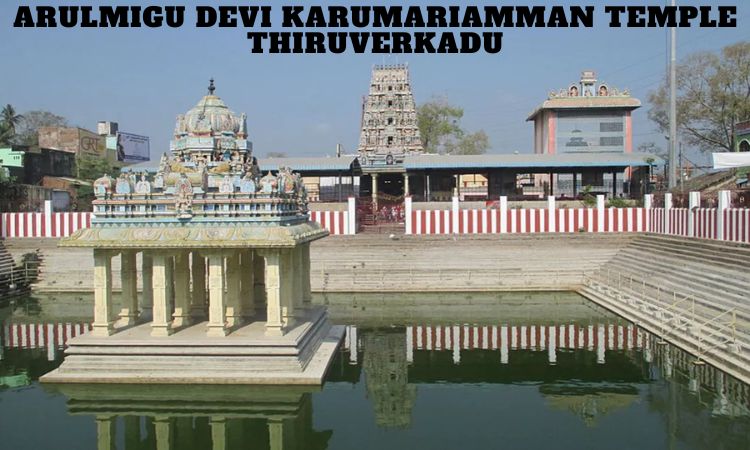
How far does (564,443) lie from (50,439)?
27.1ft

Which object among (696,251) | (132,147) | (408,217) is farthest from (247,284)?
(132,147)

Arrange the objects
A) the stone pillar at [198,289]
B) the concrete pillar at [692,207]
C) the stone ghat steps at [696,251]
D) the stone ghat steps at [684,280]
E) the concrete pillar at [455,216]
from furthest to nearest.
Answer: the concrete pillar at [455,216] < the concrete pillar at [692,207] < the stone ghat steps at [696,251] < the stone ghat steps at [684,280] < the stone pillar at [198,289]

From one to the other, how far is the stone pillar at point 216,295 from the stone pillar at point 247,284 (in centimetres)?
271

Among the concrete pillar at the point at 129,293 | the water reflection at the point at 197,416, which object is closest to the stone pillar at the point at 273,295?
the water reflection at the point at 197,416

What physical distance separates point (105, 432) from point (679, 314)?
1402 cm

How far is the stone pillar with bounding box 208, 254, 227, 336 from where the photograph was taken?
522 inches

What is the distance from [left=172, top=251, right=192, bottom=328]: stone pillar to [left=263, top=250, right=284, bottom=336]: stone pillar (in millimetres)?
2395

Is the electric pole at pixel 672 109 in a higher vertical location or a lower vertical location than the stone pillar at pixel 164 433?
higher

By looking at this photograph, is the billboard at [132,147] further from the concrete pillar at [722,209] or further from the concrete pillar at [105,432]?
the concrete pillar at [105,432]

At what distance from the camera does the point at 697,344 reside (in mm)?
14406

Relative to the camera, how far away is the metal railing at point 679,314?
14.1m

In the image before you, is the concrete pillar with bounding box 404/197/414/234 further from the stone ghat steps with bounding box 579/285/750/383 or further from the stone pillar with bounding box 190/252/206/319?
the stone pillar with bounding box 190/252/206/319

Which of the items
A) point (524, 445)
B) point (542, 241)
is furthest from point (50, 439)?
point (542, 241)

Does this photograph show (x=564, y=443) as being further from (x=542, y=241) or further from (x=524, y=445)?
(x=542, y=241)
